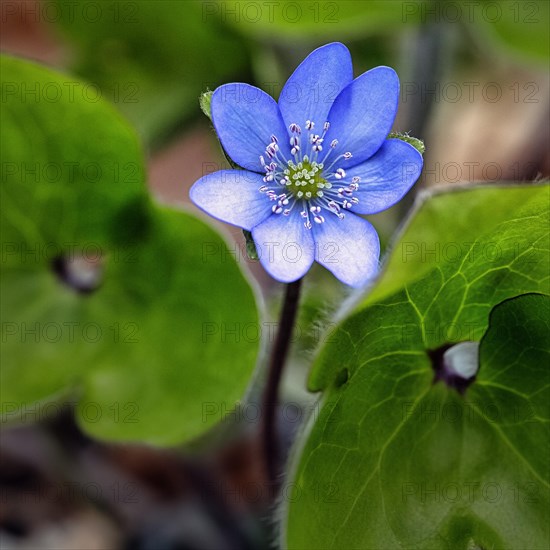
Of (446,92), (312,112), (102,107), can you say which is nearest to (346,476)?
(312,112)

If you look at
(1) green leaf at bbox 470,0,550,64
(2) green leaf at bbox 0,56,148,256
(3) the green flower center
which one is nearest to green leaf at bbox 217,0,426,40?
(1) green leaf at bbox 470,0,550,64

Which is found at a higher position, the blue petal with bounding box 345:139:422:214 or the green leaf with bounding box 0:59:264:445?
the blue petal with bounding box 345:139:422:214

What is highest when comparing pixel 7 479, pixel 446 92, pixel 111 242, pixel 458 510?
pixel 111 242

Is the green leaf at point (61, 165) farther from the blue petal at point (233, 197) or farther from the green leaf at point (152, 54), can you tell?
the green leaf at point (152, 54)

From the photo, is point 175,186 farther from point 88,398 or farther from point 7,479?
point 88,398

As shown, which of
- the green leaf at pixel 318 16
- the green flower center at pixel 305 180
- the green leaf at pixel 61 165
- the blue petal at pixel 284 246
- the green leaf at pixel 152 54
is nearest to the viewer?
the blue petal at pixel 284 246

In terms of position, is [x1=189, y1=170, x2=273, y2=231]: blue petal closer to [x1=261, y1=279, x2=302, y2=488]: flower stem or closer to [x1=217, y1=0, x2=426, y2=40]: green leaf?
[x1=261, y1=279, x2=302, y2=488]: flower stem

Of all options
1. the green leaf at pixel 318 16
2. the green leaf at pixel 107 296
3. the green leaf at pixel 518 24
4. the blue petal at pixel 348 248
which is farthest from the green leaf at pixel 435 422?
the green leaf at pixel 518 24
